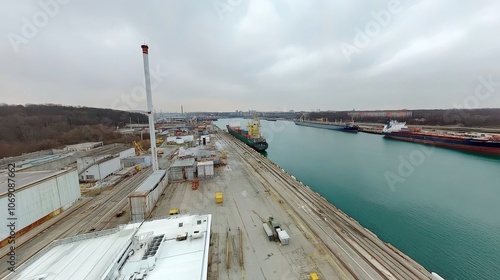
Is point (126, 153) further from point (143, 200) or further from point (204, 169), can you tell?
point (143, 200)

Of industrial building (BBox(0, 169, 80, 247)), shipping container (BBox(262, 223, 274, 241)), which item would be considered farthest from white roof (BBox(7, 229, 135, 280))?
shipping container (BBox(262, 223, 274, 241))

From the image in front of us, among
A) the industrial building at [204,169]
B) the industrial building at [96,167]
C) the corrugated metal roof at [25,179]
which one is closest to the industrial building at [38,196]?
the corrugated metal roof at [25,179]

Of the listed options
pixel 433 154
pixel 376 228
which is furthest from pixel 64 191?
pixel 433 154

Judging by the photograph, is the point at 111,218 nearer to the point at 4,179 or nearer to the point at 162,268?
the point at 4,179

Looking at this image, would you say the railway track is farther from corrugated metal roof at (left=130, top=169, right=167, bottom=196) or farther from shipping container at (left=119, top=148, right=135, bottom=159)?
shipping container at (left=119, top=148, right=135, bottom=159)

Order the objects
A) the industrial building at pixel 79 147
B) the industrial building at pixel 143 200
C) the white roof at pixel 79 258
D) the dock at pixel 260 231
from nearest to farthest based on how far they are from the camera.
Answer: the white roof at pixel 79 258 < the dock at pixel 260 231 < the industrial building at pixel 143 200 < the industrial building at pixel 79 147

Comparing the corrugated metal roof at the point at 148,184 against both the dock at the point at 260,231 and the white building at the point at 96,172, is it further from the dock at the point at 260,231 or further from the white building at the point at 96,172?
the white building at the point at 96,172
